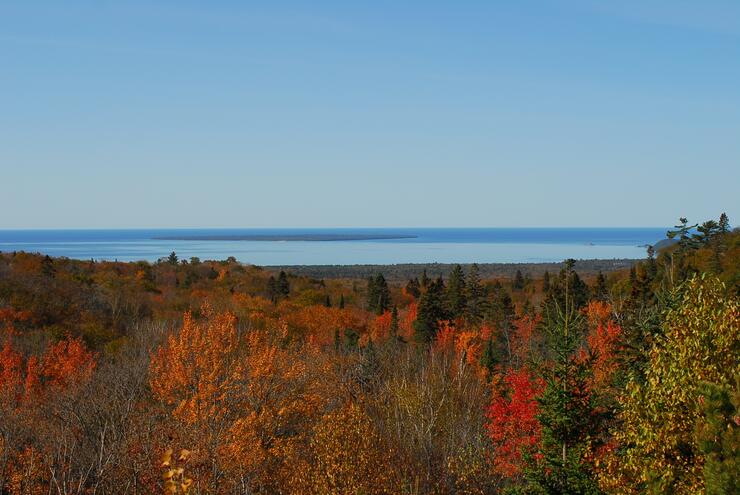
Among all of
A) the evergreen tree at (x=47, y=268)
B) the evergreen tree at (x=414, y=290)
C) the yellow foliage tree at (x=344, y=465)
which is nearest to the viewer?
→ the yellow foliage tree at (x=344, y=465)

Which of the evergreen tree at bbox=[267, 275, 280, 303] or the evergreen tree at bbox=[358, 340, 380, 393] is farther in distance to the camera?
the evergreen tree at bbox=[267, 275, 280, 303]

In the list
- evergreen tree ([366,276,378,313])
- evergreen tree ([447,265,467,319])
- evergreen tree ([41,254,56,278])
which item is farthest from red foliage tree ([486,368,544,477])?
evergreen tree ([41,254,56,278])

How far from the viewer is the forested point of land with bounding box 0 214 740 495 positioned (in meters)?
19.7

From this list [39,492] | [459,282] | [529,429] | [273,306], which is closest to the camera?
[39,492]

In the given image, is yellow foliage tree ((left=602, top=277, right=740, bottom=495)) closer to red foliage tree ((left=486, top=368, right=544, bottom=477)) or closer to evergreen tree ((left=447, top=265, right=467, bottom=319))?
red foliage tree ((left=486, top=368, right=544, bottom=477))

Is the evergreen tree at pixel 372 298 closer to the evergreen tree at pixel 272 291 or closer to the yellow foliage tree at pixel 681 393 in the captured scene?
the evergreen tree at pixel 272 291

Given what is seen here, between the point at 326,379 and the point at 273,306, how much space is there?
60143 millimetres

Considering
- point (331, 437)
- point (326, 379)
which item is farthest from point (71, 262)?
point (331, 437)

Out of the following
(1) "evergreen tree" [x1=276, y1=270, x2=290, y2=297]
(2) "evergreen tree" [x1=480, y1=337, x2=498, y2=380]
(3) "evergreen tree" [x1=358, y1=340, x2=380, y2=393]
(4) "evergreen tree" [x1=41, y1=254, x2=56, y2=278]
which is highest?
(4) "evergreen tree" [x1=41, y1=254, x2=56, y2=278]

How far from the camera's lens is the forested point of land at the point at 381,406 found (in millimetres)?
19703

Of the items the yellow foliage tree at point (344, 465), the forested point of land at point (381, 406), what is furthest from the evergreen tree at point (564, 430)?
the yellow foliage tree at point (344, 465)

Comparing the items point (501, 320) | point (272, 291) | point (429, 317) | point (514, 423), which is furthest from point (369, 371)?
point (272, 291)

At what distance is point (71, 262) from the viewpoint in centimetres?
13200

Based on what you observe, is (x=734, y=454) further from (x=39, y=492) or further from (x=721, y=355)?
(x=39, y=492)
